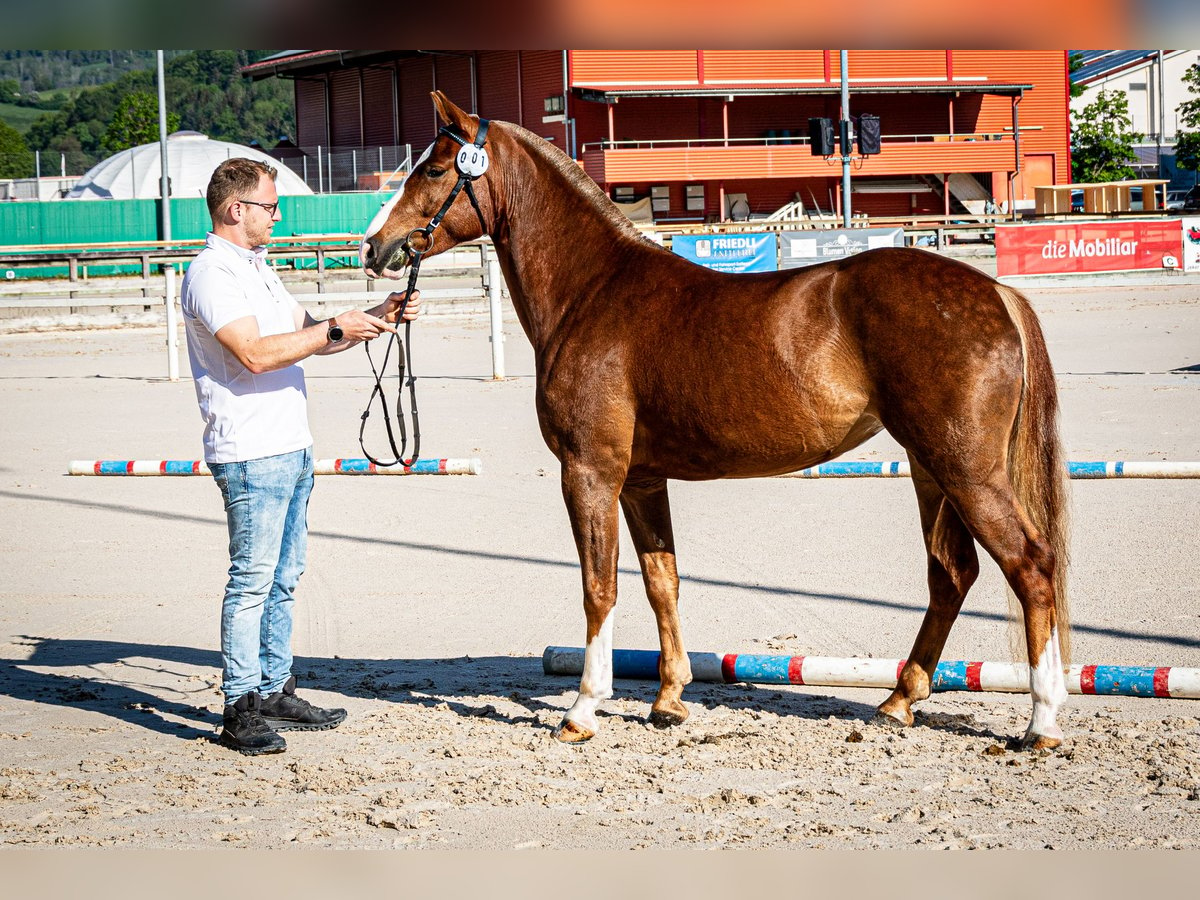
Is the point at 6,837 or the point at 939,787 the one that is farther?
the point at 939,787

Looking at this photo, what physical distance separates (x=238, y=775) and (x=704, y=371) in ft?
7.39

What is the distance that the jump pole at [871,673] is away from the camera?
5004mm

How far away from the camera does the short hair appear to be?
482 cm

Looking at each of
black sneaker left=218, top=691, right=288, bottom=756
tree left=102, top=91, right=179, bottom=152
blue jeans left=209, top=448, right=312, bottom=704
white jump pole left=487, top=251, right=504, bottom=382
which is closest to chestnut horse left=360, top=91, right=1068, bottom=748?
blue jeans left=209, top=448, right=312, bottom=704

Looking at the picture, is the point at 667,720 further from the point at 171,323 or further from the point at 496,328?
the point at 171,323

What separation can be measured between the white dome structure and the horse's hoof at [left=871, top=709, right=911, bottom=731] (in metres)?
46.9

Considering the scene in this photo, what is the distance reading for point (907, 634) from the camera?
621cm

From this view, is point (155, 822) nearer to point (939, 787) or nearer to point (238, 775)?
point (238, 775)

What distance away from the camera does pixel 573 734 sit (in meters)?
4.96

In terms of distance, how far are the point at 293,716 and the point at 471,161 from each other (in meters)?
2.33

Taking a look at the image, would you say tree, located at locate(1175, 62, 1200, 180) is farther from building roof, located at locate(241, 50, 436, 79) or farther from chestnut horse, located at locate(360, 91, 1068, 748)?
chestnut horse, located at locate(360, 91, 1068, 748)

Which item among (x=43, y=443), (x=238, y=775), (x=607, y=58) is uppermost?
(x=607, y=58)

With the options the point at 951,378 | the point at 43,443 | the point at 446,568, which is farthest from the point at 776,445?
the point at 43,443

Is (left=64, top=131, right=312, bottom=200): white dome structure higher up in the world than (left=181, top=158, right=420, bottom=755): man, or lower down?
higher up
